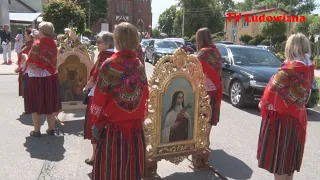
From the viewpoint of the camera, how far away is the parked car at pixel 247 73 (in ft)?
26.8

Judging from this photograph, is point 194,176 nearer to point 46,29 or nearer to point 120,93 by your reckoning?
point 120,93

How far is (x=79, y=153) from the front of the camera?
5.07 meters

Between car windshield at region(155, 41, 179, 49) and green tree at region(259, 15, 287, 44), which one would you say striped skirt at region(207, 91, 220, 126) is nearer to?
car windshield at region(155, 41, 179, 49)

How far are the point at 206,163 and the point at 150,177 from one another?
90cm

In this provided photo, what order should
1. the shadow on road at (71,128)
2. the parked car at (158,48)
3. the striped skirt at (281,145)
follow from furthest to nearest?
the parked car at (158,48), the shadow on road at (71,128), the striped skirt at (281,145)

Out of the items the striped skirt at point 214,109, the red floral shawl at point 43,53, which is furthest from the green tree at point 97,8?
the striped skirt at point 214,109

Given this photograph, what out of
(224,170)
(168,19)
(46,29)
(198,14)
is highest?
(168,19)

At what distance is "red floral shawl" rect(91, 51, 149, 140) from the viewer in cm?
279

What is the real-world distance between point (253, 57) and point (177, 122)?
6.18 metres

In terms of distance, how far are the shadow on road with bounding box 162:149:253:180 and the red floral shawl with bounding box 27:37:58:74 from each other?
2626 millimetres

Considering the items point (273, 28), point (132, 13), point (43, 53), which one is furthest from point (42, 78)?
point (132, 13)

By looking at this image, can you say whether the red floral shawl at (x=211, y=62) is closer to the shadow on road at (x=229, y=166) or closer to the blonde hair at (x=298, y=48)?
the shadow on road at (x=229, y=166)

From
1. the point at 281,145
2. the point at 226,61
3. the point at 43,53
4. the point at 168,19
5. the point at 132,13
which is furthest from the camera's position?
the point at 168,19

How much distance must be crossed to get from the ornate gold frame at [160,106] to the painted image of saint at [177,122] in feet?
0.25
